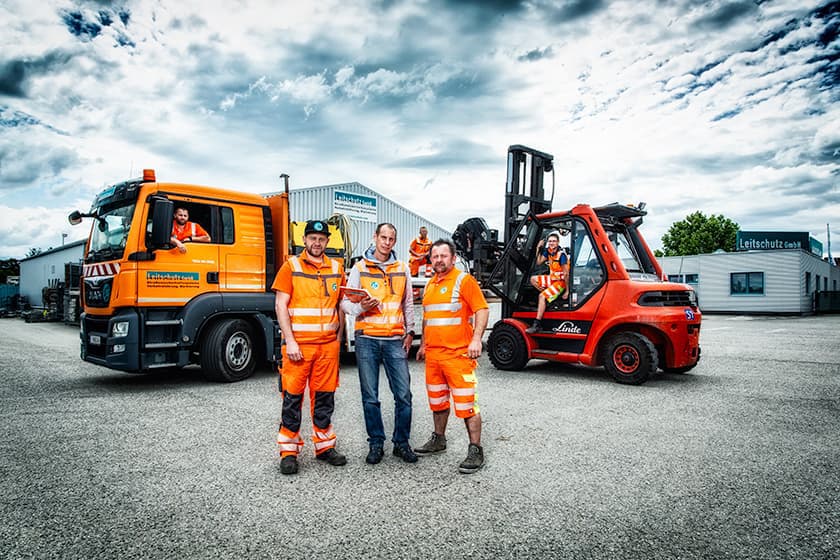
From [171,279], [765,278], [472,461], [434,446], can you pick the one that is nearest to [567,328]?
[434,446]

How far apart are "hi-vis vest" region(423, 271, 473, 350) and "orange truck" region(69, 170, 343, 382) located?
417 centimetres

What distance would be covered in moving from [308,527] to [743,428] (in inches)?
164

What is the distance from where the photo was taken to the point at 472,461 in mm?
3748

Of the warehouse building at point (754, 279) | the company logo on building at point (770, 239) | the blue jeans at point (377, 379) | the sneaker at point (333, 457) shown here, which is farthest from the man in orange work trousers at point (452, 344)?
the company logo on building at point (770, 239)

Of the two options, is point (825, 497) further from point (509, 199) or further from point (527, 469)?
point (509, 199)

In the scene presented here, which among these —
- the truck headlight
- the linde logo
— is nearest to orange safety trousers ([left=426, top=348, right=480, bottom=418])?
the linde logo

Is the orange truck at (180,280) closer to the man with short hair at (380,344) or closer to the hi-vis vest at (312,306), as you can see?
the hi-vis vest at (312,306)

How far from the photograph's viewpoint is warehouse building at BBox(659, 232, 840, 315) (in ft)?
91.5

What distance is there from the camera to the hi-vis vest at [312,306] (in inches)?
154

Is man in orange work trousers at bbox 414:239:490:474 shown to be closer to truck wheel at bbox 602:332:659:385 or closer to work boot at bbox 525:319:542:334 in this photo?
truck wheel at bbox 602:332:659:385

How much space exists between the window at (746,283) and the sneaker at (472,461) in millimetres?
30817

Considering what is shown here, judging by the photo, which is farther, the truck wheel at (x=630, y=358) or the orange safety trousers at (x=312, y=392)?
the truck wheel at (x=630, y=358)

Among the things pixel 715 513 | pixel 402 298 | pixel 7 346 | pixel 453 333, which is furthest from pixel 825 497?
pixel 7 346

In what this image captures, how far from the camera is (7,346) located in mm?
12445
